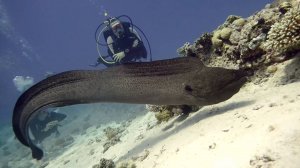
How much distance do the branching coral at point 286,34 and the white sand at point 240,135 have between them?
36 cm

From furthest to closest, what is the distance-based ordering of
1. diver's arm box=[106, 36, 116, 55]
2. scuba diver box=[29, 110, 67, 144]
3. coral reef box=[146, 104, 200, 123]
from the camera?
scuba diver box=[29, 110, 67, 144] < diver's arm box=[106, 36, 116, 55] < coral reef box=[146, 104, 200, 123]

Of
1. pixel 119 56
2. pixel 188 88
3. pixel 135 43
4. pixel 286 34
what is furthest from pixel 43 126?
pixel 286 34

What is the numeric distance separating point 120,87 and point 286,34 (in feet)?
10.2

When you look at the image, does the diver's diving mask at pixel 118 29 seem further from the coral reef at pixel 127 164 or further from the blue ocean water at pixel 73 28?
the blue ocean water at pixel 73 28

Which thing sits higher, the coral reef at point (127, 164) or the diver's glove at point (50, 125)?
the diver's glove at point (50, 125)

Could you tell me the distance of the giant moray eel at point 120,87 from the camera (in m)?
5.50

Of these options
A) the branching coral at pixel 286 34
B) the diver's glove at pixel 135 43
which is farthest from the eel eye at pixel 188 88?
the diver's glove at pixel 135 43

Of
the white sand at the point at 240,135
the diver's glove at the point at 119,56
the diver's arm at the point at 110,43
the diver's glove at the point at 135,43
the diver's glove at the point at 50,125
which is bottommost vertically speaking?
the white sand at the point at 240,135

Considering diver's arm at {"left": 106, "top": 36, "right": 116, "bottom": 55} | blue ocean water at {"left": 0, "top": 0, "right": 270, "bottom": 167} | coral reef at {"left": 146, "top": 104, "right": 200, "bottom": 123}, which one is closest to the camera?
→ coral reef at {"left": 146, "top": 104, "right": 200, "bottom": 123}

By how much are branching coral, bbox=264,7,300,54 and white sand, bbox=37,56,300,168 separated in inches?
14.1

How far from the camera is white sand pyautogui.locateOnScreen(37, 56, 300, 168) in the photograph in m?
3.13

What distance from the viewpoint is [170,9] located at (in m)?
112

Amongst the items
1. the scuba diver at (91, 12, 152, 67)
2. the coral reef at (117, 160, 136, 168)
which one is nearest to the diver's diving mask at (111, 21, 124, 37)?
the scuba diver at (91, 12, 152, 67)

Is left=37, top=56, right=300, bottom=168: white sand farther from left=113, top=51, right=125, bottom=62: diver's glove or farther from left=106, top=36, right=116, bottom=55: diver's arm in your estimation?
left=106, top=36, right=116, bottom=55: diver's arm
